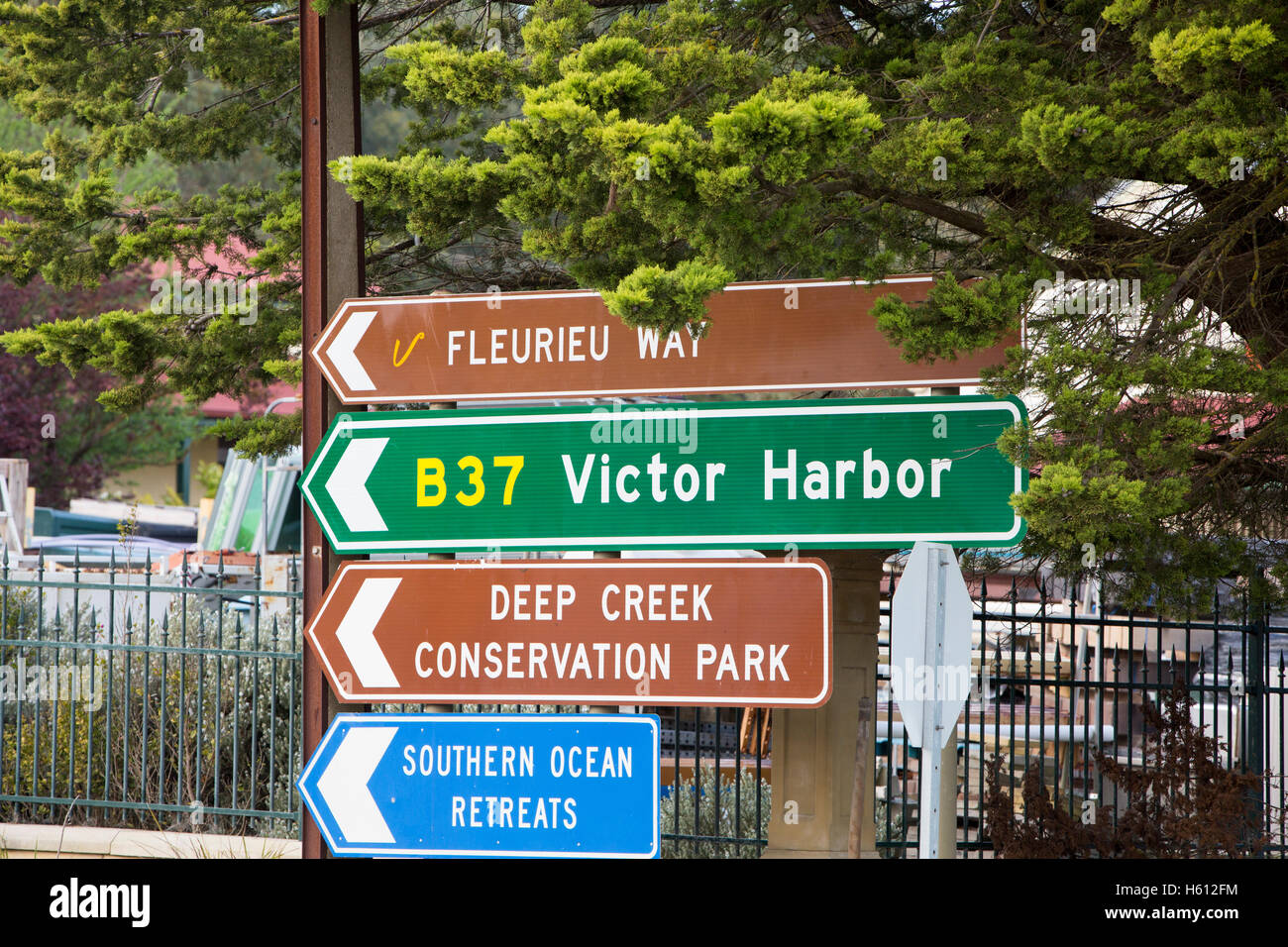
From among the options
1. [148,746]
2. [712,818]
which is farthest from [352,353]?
[148,746]

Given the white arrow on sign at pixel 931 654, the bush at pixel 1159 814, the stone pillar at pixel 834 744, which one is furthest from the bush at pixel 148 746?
the white arrow on sign at pixel 931 654

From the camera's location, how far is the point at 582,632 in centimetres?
369

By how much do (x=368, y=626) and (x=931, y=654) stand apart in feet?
5.98

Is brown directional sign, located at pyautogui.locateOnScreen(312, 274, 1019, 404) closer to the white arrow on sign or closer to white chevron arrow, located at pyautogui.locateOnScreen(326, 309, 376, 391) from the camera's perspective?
white chevron arrow, located at pyautogui.locateOnScreen(326, 309, 376, 391)

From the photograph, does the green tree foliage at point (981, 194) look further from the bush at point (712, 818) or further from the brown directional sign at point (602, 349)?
the bush at point (712, 818)

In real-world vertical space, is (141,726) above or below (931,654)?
below

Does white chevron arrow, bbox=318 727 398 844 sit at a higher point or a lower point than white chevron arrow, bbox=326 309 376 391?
lower

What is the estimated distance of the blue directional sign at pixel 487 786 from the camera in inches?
139

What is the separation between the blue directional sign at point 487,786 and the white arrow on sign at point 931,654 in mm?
786

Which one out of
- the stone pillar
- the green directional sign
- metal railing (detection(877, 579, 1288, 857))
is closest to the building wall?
metal railing (detection(877, 579, 1288, 857))

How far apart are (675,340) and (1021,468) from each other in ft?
4.01

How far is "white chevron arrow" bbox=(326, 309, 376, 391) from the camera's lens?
4102 millimetres

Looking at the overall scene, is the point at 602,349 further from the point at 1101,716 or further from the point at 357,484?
the point at 1101,716

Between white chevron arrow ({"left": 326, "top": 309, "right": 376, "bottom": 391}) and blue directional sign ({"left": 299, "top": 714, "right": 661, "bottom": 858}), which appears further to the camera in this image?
white chevron arrow ({"left": 326, "top": 309, "right": 376, "bottom": 391})
